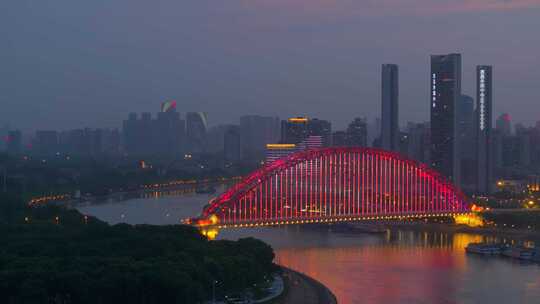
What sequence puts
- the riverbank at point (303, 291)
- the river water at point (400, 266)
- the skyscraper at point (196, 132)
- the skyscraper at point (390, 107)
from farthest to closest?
the skyscraper at point (196, 132) < the skyscraper at point (390, 107) < the river water at point (400, 266) < the riverbank at point (303, 291)

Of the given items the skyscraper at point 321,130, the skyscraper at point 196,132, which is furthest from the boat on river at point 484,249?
the skyscraper at point 196,132

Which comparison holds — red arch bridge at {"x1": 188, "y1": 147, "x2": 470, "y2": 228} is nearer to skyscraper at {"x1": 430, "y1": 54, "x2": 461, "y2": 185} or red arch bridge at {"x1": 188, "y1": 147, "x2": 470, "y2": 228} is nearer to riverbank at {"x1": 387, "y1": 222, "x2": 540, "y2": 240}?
riverbank at {"x1": 387, "y1": 222, "x2": 540, "y2": 240}

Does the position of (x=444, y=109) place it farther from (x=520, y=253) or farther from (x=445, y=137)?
(x=520, y=253)

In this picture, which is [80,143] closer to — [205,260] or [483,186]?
[483,186]

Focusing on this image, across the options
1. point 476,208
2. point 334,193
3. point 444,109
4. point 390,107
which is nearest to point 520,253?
point 334,193

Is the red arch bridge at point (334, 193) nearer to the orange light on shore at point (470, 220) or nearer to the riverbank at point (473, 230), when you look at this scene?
the orange light on shore at point (470, 220)

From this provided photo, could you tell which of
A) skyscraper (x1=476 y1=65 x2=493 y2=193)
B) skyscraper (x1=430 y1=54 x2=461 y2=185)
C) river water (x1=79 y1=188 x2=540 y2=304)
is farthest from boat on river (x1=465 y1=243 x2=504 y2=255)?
skyscraper (x1=430 y1=54 x2=461 y2=185)
